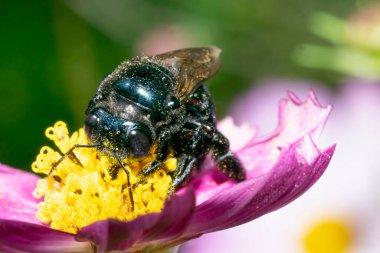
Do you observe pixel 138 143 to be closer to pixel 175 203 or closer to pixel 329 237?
pixel 175 203

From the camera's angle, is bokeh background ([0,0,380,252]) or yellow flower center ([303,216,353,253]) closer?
yellow flower center ([303,216,353,253])

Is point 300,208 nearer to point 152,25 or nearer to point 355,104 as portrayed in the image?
point 355,104

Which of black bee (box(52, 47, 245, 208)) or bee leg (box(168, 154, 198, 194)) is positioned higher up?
black bee (box(52, 47, 245, 208))

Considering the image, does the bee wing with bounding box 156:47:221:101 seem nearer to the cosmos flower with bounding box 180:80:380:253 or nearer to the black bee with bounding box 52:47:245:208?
the black bee with bounding box 52:47:245:208

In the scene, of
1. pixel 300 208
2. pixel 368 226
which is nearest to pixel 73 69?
pixel 300 208

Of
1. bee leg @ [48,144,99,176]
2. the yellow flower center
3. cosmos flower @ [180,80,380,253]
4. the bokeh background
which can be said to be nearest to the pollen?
bee leg @ [48,144,99,176]

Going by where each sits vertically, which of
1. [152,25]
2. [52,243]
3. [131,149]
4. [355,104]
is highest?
[152,25]

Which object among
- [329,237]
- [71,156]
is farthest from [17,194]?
[329,237]

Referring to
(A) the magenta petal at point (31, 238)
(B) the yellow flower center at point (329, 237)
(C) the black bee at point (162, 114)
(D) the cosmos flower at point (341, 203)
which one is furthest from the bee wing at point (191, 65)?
(B) the yellow flower center at point (329, 237)
